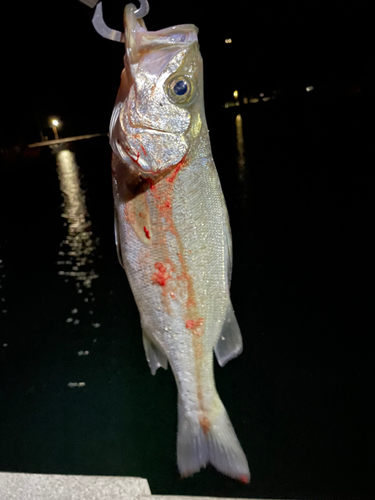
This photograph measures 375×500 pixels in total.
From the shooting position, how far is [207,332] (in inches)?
46.1

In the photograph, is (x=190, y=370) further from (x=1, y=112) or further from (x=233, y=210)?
(x=1, y=112)

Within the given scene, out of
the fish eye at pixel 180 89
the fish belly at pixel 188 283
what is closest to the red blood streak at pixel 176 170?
the fish belly at pixel 188 283

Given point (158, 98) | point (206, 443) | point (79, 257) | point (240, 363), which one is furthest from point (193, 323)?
point (79, 257)

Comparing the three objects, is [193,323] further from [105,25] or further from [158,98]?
[105,25]

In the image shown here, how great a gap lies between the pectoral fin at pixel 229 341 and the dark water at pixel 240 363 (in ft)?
5.15

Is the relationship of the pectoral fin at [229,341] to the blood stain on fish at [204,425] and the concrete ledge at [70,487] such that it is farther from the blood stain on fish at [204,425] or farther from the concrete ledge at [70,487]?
the concrete ledge at [70,487]

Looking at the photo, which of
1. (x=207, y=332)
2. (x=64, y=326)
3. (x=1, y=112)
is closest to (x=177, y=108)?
(x=207, y=332)

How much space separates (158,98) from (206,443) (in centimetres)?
104

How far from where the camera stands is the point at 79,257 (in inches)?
222

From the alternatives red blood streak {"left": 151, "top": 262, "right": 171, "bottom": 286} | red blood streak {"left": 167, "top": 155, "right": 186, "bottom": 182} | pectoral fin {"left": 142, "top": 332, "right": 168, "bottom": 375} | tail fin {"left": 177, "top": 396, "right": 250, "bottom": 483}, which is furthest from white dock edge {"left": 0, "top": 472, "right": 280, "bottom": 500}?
red blood streak {"left": 167, "top": 155, "right": 186, "bottom": 182}

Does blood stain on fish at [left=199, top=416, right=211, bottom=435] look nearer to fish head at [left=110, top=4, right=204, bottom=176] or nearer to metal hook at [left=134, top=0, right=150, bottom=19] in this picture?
fish head at [left=110, top=4, right=204, bottom=176]

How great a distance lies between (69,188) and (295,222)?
7563mm

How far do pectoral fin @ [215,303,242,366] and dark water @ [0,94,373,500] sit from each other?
5.15ft

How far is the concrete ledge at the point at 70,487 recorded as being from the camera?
158cm
